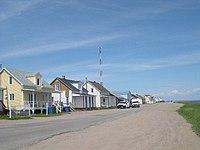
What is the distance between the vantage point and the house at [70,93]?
236 ft

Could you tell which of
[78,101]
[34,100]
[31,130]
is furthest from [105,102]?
[31,130]

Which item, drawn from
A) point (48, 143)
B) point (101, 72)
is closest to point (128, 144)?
point (48, 143)

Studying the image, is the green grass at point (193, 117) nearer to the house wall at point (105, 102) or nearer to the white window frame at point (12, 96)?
the white window frame at point (12, 96)

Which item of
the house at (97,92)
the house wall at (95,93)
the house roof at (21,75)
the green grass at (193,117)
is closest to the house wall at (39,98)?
the house roof at (21,75)

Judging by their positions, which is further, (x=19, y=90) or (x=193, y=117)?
(x=19, y=90)

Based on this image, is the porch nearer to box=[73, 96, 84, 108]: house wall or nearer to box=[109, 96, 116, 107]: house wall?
box=[73, 96, 84, 108]: house wall

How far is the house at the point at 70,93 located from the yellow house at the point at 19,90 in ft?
41.1

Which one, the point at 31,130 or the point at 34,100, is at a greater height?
the point at 34,100

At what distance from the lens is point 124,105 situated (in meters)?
87.6

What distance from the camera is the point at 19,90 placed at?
51.2 meters

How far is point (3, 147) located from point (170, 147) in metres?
6.18

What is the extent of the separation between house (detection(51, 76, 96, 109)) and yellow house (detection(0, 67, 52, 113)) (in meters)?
12.5

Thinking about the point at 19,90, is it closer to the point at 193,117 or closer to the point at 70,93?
the point at 70,93

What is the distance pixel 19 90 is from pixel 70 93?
22323mm
